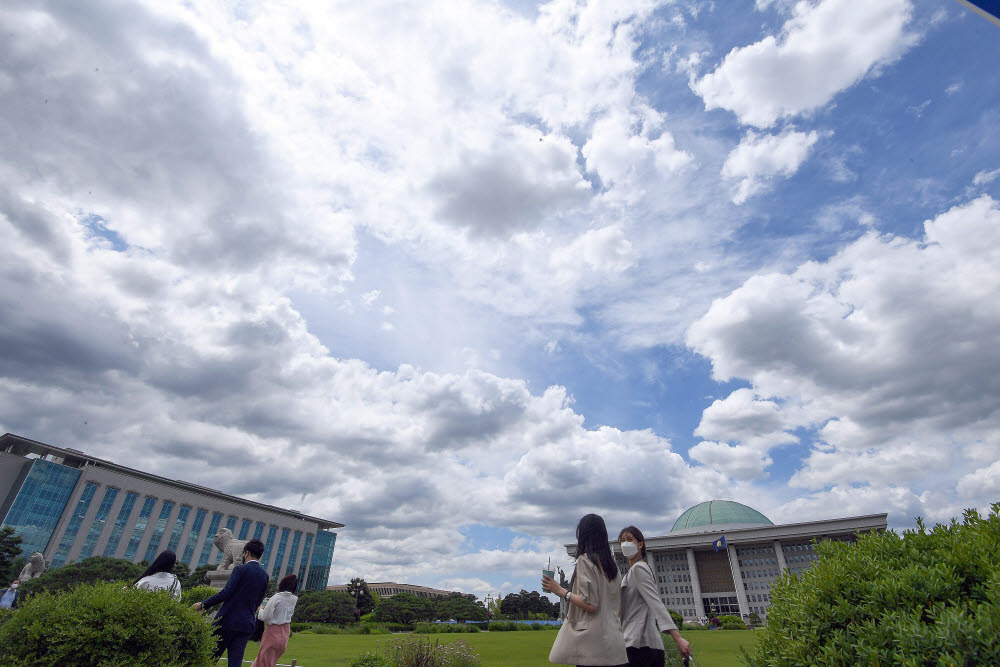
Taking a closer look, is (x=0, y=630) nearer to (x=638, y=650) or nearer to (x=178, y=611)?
(x=178, y=611)

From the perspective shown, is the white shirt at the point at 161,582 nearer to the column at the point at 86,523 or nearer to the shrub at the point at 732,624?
the shrub at the point at 732,624

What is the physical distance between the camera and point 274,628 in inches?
286

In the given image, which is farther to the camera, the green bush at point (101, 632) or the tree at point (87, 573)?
the tree at point (87, 573)

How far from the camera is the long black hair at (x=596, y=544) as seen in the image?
397 cm

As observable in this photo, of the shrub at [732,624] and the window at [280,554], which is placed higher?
the window at [280,554]

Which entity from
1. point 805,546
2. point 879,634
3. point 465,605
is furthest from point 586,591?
point 805,546

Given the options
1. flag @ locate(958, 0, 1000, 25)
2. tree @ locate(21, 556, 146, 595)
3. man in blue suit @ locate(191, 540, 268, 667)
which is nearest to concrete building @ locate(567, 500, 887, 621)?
tree @ locate(21, 556, 146, 595)

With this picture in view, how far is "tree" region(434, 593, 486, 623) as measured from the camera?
51.8 metres

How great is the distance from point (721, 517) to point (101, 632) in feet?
291

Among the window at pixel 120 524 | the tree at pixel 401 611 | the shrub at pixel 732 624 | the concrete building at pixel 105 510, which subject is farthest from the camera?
the window at pixel 120 524

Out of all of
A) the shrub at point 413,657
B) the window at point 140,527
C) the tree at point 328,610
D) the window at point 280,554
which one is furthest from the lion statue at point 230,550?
the window at point 280,554

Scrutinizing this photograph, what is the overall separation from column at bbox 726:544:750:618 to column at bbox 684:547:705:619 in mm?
4845

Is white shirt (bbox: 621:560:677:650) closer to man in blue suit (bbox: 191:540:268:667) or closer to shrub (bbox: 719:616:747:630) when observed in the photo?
man in blue suit (bbox: 191:540:268:667)

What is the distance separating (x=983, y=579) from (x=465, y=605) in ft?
188
